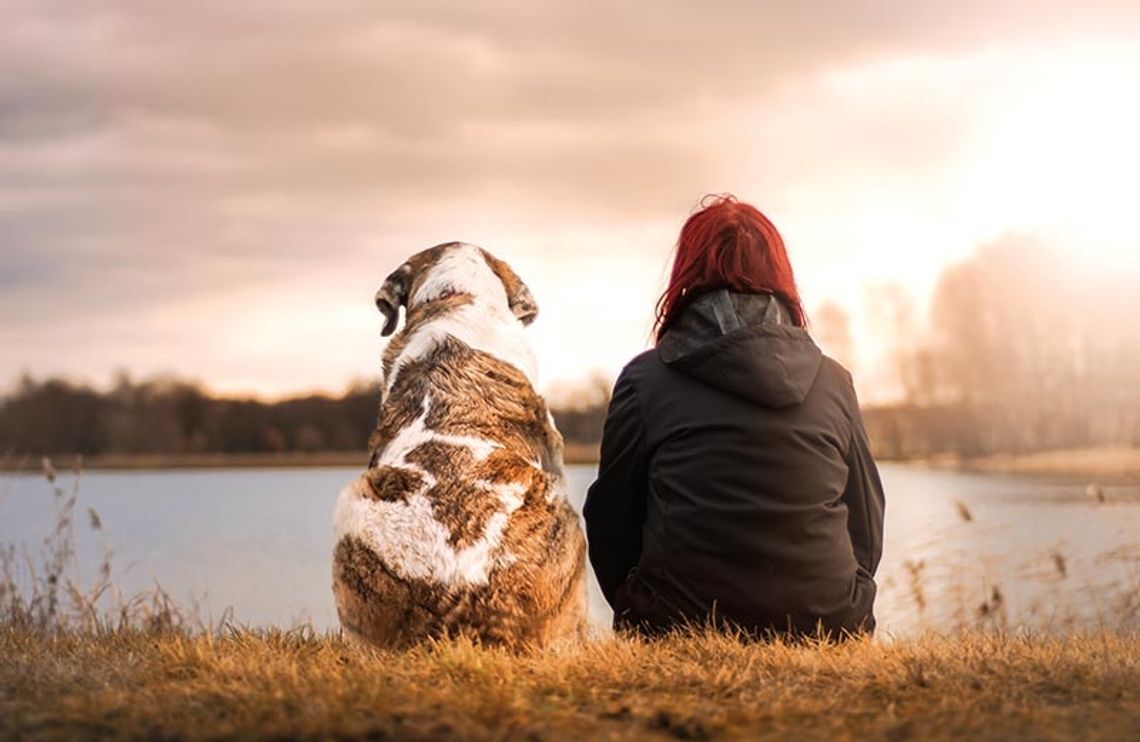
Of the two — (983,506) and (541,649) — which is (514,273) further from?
(983,506)

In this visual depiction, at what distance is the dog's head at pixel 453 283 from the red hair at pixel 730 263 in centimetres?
103

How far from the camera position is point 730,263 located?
18.9 ft

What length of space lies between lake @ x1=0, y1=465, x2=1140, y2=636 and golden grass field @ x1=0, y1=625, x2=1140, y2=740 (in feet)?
4.67

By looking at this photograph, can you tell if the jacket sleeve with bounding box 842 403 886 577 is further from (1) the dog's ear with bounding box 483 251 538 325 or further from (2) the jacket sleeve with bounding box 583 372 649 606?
(1) the dog's ear with bounding box 483 251 538 325

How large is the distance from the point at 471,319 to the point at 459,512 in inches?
54.9

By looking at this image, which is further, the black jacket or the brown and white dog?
the black jacket

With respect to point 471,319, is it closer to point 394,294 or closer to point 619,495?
point 394,294

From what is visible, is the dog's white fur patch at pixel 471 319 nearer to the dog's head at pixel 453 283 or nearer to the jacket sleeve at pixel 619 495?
the dog's head at pixel 453 283

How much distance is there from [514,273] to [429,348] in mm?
1080

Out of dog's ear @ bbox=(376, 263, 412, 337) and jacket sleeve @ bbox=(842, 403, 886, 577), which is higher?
dog's ear @ bbox=(376, 263, 412, 337)

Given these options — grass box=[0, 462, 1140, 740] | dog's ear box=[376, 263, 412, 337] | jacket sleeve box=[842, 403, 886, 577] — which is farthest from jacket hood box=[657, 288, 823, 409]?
dog's ear box=[376, 263, 412, 337]

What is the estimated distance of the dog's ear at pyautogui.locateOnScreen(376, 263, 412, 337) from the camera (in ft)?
22.3

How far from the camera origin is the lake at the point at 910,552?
428 inches

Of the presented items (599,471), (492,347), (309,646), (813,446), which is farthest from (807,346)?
(309,646)
